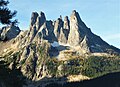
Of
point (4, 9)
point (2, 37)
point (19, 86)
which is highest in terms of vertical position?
point (4, 9)

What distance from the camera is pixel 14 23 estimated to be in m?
36.4

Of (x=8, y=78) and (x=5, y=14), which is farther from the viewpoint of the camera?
(x=8, y=78)

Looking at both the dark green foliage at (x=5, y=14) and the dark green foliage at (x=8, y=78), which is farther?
the dark green foliage at (x=8, y=78)

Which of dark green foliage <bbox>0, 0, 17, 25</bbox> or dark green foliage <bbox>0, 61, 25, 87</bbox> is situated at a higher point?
dark green foliage <bbox>0, 0, 17, 25</bbox>

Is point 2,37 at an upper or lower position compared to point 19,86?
upper

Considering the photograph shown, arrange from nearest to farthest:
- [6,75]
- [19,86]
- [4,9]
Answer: [4,9] < [6,75] < [19,86]

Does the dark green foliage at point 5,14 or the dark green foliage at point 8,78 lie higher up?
the dark green foliage at point 5,14

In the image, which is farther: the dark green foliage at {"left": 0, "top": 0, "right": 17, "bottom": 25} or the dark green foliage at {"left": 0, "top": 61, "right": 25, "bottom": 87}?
the dark green foliage at {"left": 0, "top": 61, "right": 25, "bottom": 87}

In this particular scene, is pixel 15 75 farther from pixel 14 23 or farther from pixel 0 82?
pixel 14 23

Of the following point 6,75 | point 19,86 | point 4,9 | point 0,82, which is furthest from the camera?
point 19,86

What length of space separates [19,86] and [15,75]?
3.82m

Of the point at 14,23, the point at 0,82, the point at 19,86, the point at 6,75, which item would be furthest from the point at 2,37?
the point at 19,86

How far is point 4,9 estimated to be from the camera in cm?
3562

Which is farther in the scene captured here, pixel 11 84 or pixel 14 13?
pixel 11 84
